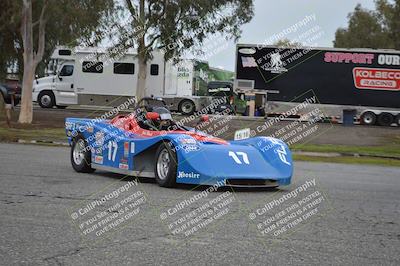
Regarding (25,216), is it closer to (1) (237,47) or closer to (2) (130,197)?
(2) (130,197)

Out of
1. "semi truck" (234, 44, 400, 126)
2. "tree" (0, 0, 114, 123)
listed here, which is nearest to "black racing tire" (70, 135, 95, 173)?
"tree" (0, 0, 114, 123)

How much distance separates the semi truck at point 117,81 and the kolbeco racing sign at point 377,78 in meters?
8.78

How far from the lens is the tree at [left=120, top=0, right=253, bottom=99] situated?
101 feet

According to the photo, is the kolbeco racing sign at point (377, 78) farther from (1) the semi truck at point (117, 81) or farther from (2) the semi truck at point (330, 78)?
(1) the semi truck at point (117, 81)

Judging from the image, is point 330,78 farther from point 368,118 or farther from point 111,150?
point 111,150

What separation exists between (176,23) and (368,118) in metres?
11.0

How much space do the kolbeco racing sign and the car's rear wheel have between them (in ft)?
76.5

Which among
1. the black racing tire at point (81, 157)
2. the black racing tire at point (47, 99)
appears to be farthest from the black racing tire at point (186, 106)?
the black racing tire at point (81, 157)

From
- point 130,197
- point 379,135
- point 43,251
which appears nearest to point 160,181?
point 130,197

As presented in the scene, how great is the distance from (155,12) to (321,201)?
23.5m

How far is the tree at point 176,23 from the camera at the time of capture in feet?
101

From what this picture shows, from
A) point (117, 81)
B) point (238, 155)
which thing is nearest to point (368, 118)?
point (117, 81)

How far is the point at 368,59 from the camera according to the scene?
33.5 metres

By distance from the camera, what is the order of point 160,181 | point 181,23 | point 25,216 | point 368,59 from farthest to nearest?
point 368,59 → point 181,23 → point 160,181 → point 25,216
